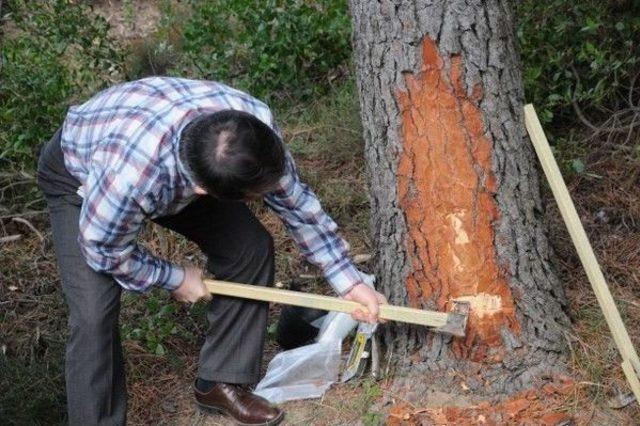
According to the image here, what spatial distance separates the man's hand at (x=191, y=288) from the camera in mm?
2979

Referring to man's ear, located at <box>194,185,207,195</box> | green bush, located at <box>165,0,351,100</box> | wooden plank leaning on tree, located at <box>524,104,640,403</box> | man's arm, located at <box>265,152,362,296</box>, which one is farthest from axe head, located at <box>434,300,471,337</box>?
green bush, located at <box>165,0,351,100</box>

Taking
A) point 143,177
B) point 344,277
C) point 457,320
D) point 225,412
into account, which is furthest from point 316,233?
point 225,412

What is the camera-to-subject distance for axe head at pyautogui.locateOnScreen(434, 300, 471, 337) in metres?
2.98

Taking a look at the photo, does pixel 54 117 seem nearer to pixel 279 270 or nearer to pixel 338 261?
pixel 279 270

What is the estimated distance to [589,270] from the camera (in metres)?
2.82

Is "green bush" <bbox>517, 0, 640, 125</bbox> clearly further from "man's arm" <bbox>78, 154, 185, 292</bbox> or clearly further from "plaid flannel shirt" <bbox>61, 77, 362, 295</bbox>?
"man's arm" <bbox>78, 154, 185, 292</bbox>

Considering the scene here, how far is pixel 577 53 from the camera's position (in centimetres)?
439

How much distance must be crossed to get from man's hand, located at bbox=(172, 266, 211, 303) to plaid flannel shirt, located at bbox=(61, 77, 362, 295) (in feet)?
0.08

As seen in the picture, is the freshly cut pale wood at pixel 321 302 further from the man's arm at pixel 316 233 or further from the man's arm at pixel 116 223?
the man's arm at pixel 116 223

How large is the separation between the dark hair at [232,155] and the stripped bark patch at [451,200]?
718 millimetres

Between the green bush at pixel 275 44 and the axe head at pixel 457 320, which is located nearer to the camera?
the axe head at pixel 457 320

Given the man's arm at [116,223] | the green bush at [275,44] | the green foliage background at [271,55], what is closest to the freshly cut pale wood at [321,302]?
the man's arm at [116,223]

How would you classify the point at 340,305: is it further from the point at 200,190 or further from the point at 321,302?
the point at 200,190

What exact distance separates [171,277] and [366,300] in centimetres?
69
